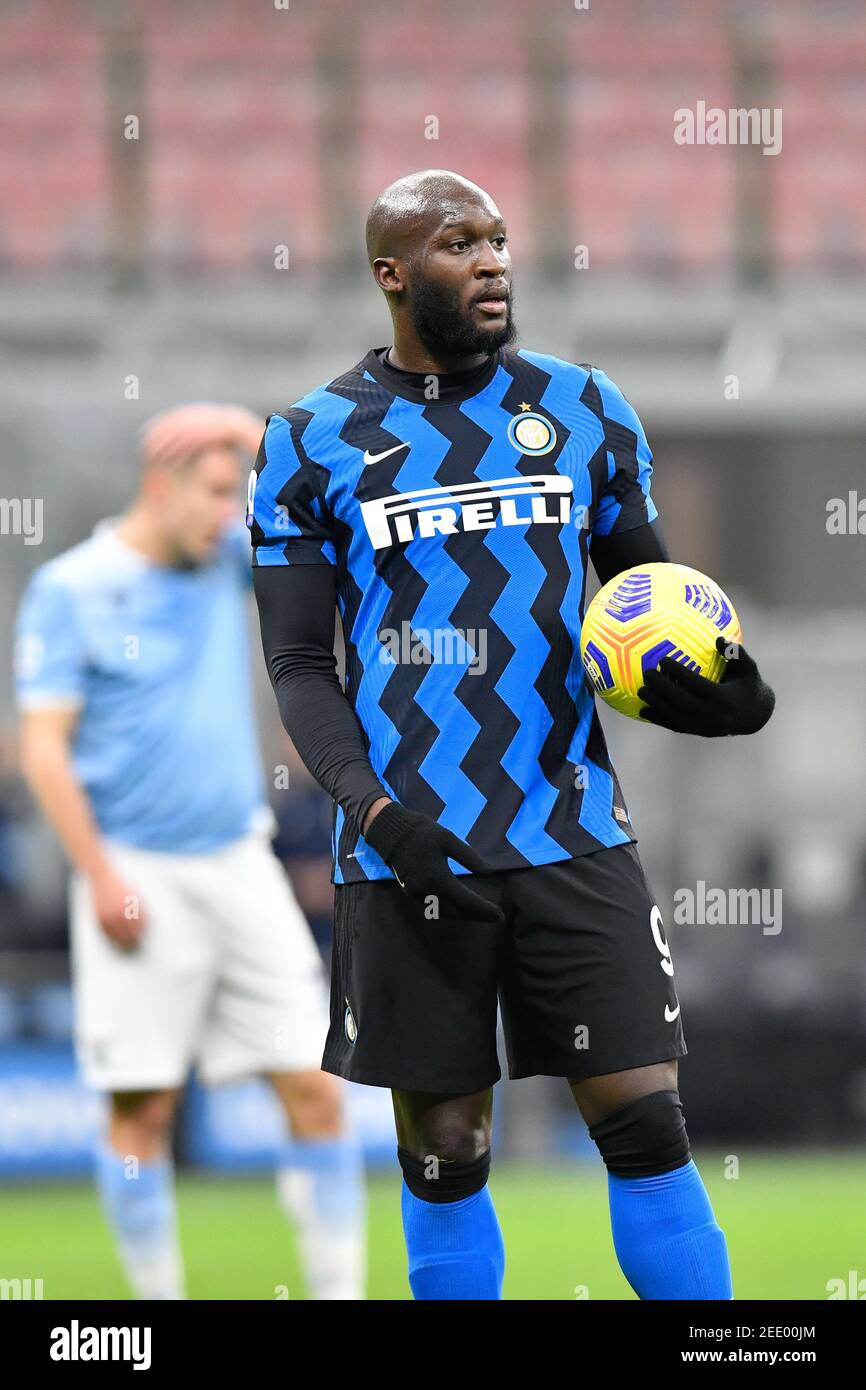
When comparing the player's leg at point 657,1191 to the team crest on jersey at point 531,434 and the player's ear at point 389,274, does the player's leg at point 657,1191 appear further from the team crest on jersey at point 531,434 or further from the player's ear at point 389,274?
the player's ear at point 389,274

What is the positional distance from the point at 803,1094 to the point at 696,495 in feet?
10.8

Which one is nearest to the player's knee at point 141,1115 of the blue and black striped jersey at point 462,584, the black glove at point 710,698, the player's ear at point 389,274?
the blue and black striped jersey at point 462,584

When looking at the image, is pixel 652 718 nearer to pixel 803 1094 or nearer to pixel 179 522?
pixel 179 522

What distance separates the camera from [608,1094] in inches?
106

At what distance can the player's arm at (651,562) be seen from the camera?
2.67 m

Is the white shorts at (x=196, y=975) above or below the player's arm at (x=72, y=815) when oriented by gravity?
below

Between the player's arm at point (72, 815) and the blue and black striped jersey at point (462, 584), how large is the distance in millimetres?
1644

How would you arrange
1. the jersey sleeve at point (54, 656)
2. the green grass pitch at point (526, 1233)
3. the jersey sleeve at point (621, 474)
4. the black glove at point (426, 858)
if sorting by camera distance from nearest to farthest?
the black glove at point (426, 858) → the jersey sleeve at point (621, 474) → the jersey sleeve at point (54, 656) → the green grass pitch at point (526, 1233)

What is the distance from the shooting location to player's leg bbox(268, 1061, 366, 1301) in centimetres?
410

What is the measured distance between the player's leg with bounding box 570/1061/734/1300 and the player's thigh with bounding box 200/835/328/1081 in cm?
163

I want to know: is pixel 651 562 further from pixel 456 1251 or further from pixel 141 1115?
pixel 141 1115

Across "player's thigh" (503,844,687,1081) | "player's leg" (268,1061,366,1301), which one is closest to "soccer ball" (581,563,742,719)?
"player's thigh" (503,844,687,1081)

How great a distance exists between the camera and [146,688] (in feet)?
14.9

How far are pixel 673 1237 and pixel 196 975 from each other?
1971 millimetres
